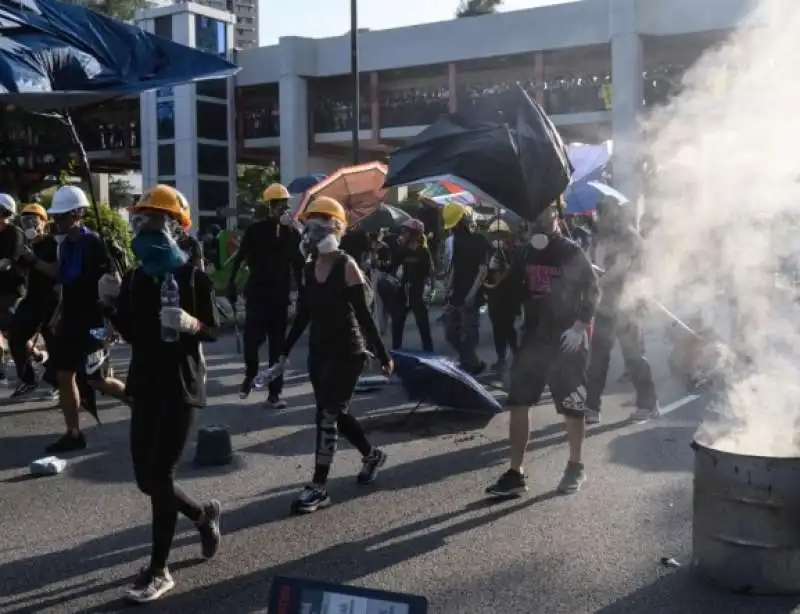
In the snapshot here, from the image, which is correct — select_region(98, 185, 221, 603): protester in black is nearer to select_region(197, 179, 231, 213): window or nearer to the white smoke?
the white smoke

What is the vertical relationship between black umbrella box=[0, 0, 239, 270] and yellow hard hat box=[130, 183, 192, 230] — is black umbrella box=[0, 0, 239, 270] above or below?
above

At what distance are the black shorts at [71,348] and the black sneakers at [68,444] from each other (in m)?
0.56

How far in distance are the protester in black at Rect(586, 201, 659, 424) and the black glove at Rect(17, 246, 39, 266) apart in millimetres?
4414

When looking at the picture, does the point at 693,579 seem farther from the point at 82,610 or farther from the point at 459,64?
the point at 459,64

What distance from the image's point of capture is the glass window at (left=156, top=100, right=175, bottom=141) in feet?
112

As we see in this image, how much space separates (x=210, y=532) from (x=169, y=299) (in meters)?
1.23

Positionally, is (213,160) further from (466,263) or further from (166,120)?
(466,263)

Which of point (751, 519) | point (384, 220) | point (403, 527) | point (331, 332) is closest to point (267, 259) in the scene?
point (331, 332)

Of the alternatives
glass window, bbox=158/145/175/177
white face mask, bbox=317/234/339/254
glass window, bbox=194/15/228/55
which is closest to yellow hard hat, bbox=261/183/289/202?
white face mask, bbox=317/234/339/254

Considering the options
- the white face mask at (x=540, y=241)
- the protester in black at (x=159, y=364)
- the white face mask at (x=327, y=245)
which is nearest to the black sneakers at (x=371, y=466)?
the white face mask at (x=327, y=245)

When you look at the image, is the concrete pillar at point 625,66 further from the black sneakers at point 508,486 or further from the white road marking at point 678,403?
the black sneakers at point 508,486

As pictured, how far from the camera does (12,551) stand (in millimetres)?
4980

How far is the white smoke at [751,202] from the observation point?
4.65 meters

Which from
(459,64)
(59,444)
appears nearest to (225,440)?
(59,444)
